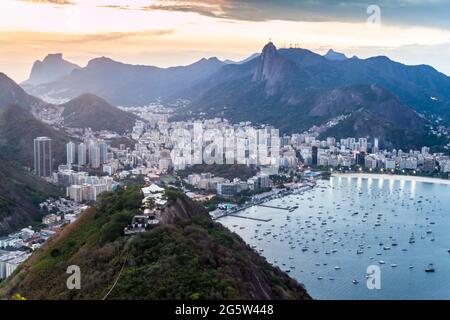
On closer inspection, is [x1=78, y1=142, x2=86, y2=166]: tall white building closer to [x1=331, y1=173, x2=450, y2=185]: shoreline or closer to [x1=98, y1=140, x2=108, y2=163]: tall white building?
[x1=98, y1=140, x2=108, y2=163]: tall white building

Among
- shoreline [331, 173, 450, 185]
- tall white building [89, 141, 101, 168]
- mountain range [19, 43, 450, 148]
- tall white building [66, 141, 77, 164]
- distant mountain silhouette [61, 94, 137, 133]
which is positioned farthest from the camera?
mountain range [19, 43, 450, 148]

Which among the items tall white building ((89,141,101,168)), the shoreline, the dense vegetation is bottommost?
the shoreline

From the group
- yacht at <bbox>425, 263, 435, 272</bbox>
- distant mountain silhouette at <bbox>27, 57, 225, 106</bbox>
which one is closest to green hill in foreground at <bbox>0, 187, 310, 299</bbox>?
yacht at <bbox>425, 263, 435, 272</bbox>

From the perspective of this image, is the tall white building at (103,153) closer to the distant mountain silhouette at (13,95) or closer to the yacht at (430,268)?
the distant mountain silhouette at (13,95)

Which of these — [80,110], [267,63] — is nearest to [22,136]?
[80,110]

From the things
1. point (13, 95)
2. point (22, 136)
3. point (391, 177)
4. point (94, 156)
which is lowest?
point (391, 177)

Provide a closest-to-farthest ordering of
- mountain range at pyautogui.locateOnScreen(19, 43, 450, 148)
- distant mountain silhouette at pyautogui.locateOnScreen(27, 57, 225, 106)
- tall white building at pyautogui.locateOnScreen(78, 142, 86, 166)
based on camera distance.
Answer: tall white building at pyautogui.locateOnScreen(78, 142, 86, 166) < mountain range at pyautogui.locateOnScreen(19, 43, 450, 148) < distant mountain silhouette at pyautogui.locateOnScreen(27, 57, 225, 106)

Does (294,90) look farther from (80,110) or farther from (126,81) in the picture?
(126,81)
